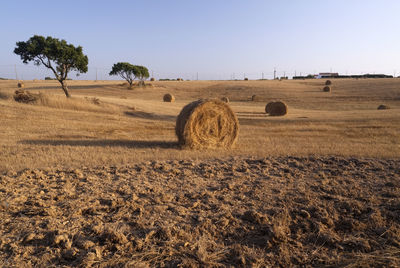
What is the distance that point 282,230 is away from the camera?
390 cm

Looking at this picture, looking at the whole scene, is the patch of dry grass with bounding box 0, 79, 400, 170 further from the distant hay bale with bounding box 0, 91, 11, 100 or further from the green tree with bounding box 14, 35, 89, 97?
the green tree with bounding box 14, 35, 89, 97

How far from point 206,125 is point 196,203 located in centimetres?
541

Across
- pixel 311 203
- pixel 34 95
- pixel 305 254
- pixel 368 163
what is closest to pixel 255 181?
pixel 311 203

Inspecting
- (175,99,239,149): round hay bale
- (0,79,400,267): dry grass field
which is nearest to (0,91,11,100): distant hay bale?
(0,79,400,267): dry grass field

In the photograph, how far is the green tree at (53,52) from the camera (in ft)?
77.4

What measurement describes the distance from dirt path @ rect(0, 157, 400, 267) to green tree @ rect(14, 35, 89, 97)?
2018 centimetres

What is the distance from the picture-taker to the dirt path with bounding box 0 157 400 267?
133 inches

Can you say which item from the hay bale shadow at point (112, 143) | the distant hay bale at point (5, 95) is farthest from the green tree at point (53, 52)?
the hay bale shadow at point (112, 143)

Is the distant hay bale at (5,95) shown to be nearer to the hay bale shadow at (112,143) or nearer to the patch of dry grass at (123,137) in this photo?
the patch of dry grass at (123,137)

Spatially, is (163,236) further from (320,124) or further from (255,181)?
(320,124)

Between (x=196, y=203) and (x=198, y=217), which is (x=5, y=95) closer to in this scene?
(x=196, y=203)

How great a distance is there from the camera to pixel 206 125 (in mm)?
9984

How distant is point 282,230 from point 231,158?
4.35 metres

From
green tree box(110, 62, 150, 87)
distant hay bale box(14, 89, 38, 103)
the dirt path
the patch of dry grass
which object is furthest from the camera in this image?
green tree box(110, 62, 150, 87)
